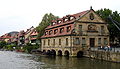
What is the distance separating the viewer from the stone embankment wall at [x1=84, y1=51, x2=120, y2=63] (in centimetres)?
3839

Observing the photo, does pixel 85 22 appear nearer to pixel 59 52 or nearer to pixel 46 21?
pixel 59 52

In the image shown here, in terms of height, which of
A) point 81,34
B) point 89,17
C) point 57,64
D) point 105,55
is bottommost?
point 57,64

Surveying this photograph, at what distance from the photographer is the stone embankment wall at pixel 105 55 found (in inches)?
1512

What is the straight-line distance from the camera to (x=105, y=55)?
42.4m

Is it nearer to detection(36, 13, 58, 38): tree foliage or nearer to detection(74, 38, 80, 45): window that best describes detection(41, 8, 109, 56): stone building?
detection(74, 38, 80, 45): window

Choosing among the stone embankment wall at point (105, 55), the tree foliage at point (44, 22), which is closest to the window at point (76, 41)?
the stone embankment wall at point (105, 55)

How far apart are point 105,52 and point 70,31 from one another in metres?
13.7

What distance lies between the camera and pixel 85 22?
54.5 meters

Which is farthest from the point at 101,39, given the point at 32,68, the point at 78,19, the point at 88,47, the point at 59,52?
the point at 32,68

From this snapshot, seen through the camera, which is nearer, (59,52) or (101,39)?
(101,39)

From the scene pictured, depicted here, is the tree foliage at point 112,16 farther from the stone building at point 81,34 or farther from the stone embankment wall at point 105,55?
the stone embankment wall at point 105,55

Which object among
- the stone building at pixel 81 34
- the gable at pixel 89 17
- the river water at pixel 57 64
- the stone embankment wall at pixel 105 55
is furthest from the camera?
the gable at pixel 89 17

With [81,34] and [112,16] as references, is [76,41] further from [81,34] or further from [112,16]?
[112,16]

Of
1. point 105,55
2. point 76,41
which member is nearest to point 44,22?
point 76,41
